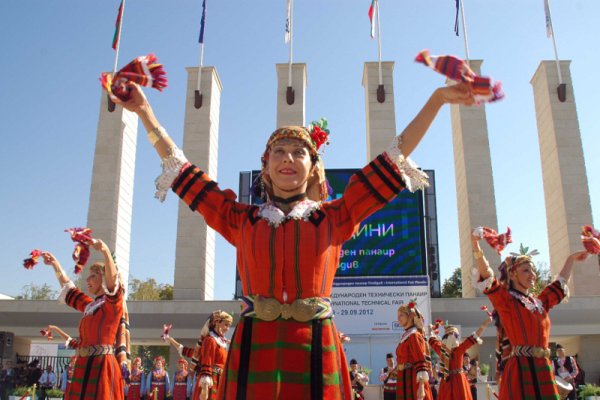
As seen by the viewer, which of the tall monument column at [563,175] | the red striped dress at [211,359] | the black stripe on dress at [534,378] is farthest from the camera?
the tall monument column at [563,175]

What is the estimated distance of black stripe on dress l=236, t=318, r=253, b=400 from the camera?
240 centimetres

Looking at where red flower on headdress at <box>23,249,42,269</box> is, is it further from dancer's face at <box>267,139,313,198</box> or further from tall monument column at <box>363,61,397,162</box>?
tall monument column at <box>363,61,397,162</box>

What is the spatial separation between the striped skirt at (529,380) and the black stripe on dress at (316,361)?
3.81 meters

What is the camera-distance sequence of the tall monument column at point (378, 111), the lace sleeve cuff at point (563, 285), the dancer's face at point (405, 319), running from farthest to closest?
the tall monument column at point (378, 111) < the dancer's face at point (405, 319) < the lace sleeve cuff at point (563, 285)

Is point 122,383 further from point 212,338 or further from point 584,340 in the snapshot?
point 584,340

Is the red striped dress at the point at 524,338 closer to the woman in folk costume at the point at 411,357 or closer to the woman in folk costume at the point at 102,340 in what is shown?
the woman in folk costume at the point at 411,357

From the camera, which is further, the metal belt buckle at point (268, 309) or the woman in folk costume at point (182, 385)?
the woman in folk costume at point (182, 385)

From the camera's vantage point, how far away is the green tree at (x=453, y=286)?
39.0 m

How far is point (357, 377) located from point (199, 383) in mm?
5920

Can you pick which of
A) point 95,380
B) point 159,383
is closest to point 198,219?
point 159,383

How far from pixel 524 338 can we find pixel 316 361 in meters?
3.89

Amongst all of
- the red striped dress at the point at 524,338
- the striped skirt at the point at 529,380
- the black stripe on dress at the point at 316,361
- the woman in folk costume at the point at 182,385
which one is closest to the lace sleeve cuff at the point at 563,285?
the red striped dress at the point at 524,338

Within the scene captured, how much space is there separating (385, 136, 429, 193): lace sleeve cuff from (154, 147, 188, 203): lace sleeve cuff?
102cm

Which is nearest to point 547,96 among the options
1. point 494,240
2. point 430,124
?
point 494,240
